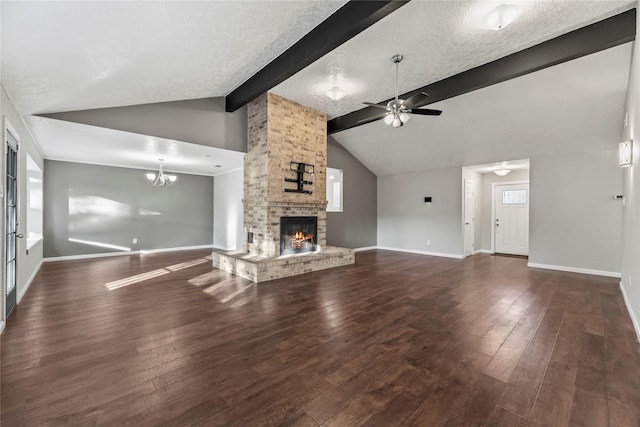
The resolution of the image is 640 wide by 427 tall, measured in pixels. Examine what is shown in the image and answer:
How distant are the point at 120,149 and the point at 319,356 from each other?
5.97 metres

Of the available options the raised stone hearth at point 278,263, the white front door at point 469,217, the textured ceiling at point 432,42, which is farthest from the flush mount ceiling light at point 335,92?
the white front door at point 469,217

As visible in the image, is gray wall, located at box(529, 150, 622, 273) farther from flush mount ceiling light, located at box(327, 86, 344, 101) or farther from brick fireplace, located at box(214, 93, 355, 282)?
flush mount ceiling light, located at box(327, 86, 344, 101)

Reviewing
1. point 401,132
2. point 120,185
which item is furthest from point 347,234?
point 120,185

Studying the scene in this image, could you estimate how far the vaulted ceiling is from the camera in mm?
2416

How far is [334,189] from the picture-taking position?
8.71m

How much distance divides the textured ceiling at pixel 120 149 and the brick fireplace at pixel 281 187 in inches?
39.4

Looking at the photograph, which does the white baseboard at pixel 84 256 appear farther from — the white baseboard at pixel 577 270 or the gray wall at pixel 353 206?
the white baseboard at pixel 577 270

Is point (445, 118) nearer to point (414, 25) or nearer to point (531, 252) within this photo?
point (414, 25)

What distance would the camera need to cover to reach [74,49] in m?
2.50

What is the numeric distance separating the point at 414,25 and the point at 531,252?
5.74m

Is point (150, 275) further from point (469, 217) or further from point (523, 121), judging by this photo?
point (469, 217)

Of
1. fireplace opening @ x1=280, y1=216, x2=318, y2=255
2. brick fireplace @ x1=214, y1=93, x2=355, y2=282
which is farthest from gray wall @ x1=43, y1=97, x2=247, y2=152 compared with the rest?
fireplace opening @ x1=280, y1=216, x2=318, y2=255

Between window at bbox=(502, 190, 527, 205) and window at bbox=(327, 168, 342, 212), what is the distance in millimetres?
4910

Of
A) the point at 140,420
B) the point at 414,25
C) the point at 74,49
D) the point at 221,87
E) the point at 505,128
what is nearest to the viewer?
the point at 140,420
